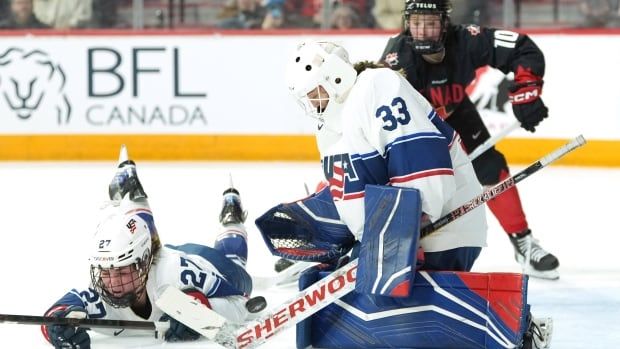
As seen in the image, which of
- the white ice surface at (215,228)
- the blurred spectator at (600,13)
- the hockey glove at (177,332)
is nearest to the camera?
the hockey glove at (177,332)

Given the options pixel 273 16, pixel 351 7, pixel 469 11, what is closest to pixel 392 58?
pixel 469 11

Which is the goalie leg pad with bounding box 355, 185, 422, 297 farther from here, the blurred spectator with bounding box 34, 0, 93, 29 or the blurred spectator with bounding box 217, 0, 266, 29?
the blurred spectator with bounding box 34, 0, 93, 29

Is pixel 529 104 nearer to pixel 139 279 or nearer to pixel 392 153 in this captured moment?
pixel 392 153

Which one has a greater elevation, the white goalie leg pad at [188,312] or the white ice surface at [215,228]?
the white goalie leg pad at [188,312]

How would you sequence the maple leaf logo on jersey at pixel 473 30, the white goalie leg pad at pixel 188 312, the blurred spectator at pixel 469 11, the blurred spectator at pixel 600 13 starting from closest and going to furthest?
1. the white goalie leg pad at pixel 188 312
2. the maple leaf logo on jersey at pixel 473 30
3. the blurred spectator at pixel 600 13
4. the blurred spectator at pixel 469 11

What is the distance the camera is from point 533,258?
4523 millimetres

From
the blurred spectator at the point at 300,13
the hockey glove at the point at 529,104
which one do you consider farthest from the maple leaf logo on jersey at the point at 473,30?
the blurred spectator at the point at 300,13

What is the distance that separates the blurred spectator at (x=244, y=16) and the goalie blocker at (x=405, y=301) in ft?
16.0

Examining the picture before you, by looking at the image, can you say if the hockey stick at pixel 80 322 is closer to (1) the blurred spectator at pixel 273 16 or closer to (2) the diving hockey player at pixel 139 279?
(2) the diving hockey player at pixel 139 279

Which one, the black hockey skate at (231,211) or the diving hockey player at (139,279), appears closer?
the diving hockey player at (139,279)

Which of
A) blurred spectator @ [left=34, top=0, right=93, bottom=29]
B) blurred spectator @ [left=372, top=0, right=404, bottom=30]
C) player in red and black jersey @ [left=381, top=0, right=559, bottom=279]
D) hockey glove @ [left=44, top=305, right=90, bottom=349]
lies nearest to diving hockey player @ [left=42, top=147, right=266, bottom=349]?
hockey glove @ [left=44, top=305, right=90, bottom=349]

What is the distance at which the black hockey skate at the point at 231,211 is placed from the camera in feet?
13.6

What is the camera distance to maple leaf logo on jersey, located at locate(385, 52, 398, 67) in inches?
172

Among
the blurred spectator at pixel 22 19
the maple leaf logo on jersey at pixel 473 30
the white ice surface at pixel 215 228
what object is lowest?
the white ice surface at pixel 215 228
